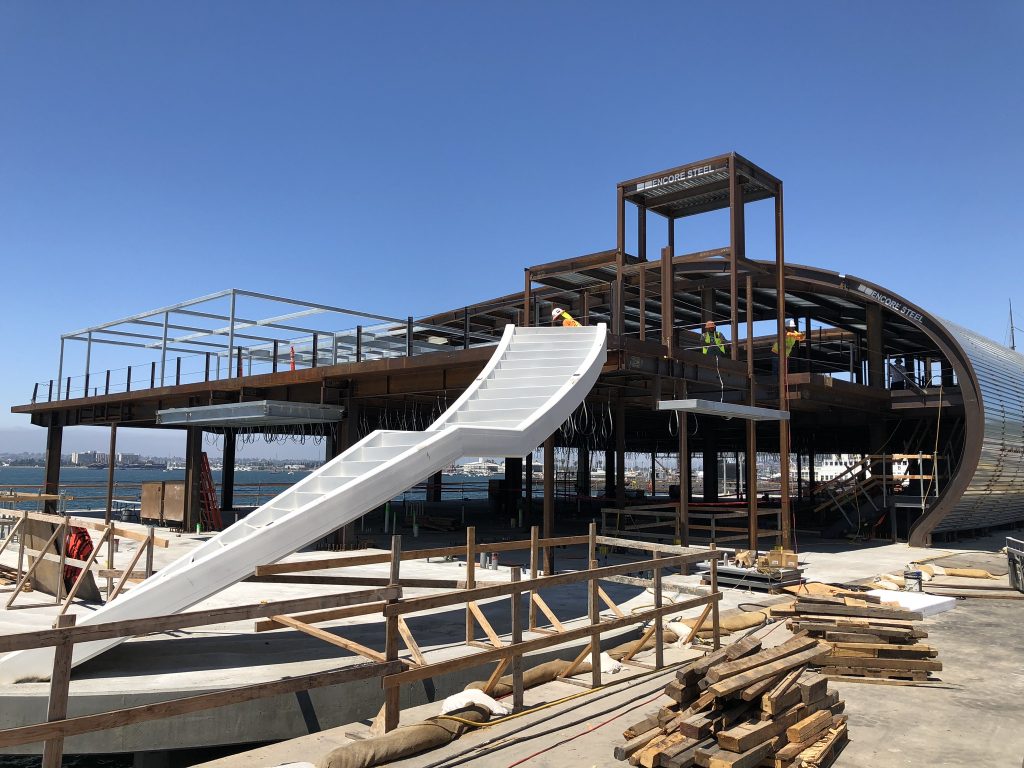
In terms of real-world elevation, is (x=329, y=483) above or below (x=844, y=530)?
above

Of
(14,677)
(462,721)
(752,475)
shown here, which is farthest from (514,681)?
(752,475)

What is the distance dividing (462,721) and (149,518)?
2773 centimetres

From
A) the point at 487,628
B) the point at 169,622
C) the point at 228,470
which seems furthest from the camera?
the point at 228,470

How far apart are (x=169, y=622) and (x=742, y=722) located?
5149mm

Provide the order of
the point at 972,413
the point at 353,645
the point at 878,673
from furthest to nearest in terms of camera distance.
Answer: the point at 972,413 → the point at 878,673 → the point at 353,645

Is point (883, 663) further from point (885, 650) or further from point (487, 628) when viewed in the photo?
point (487, 628)

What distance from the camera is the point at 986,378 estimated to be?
24703 mm

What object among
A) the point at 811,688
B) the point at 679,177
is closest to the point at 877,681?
the point at 811,688

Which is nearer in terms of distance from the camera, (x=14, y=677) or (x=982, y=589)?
(x=14, y=677)

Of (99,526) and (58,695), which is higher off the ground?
(99,526)

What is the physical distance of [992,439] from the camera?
24156 millimetres

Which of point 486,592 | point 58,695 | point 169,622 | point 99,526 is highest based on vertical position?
point 99,526

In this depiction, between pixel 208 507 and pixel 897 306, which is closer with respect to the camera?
pixel 897 306

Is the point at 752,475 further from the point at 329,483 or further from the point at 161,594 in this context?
the point at 161,594
